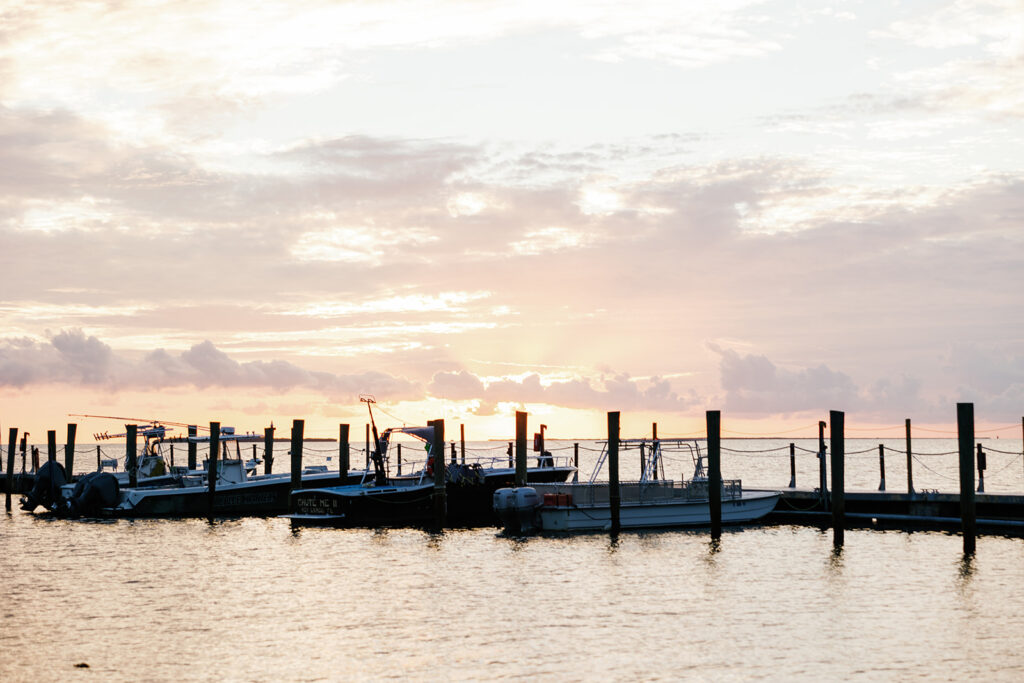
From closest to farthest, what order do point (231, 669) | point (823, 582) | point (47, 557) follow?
point (231, 669), point (823, 582), point (47, 557)

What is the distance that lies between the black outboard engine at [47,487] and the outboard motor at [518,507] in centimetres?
2531

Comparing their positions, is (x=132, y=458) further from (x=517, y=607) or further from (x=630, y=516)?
(x=517, y=607)

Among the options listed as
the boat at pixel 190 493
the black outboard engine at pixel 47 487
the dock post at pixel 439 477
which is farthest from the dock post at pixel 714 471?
the black outboard engine at pixel 47 487

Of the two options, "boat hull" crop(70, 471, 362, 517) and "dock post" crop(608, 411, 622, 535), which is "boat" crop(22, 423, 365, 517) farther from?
"dock post" crop(608, 411, 622, 535)

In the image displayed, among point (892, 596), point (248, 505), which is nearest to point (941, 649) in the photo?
point (892, 596)

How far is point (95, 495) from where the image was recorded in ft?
163

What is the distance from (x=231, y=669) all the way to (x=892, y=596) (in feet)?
52.4

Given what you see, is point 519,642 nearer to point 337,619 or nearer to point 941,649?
point 337,619

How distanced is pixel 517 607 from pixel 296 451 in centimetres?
2197

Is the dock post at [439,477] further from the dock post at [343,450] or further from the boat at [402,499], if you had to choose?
the dock post at [343,450]

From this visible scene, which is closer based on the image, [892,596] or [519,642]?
[519,642]

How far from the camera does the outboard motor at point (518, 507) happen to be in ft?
130

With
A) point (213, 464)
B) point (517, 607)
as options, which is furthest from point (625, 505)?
point (213, 464)

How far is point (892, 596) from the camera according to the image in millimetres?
27578
